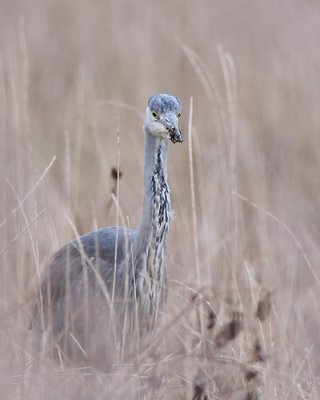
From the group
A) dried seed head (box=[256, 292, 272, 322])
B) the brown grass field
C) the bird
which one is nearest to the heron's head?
the bird

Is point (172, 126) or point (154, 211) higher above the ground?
point (172, 126)

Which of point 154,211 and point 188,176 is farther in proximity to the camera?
point 188,176

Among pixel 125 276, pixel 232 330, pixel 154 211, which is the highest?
pixel 154 211

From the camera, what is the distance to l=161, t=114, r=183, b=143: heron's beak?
3500mm

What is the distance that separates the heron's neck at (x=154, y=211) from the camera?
3650mm

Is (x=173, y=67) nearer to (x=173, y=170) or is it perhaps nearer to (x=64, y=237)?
(x=173, y=170)

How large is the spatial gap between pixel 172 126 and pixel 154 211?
0.32 meters

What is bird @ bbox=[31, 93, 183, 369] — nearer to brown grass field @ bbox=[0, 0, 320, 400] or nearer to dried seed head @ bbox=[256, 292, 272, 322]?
brown grass field @ bbox=[0, 0, 320, 400]

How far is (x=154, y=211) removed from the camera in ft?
12.1

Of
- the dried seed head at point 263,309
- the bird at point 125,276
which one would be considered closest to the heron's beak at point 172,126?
the bird at point 125,276

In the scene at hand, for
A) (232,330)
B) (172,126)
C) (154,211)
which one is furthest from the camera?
(154,211)

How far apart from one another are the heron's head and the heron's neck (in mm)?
53

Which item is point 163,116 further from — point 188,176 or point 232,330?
point 188,176

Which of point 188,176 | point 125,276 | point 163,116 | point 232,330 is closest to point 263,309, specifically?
point 232,330
